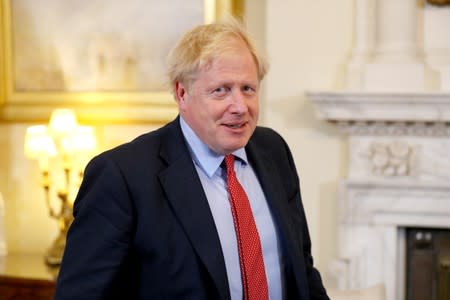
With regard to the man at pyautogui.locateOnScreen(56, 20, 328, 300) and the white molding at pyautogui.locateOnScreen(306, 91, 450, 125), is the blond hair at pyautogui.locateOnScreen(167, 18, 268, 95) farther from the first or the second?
the white molding at pyautogui.locateOnScreen(306, 91, 450, 125)

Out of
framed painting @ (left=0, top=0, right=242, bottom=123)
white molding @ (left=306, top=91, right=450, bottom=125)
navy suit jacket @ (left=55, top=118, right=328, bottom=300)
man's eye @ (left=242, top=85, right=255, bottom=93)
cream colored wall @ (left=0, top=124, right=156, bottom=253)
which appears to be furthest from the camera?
cream colored wall @ (left=0, top=124, right=156, bottom=253)

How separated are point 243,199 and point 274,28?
62.3 inches

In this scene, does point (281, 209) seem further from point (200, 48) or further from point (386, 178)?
point (386, 178)

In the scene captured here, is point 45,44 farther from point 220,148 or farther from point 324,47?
point 220,148

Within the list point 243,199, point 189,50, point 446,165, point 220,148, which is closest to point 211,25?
point 189,50

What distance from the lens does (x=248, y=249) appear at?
1.46 metres

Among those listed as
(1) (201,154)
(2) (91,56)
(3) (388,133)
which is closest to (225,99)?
(1) (201,154)

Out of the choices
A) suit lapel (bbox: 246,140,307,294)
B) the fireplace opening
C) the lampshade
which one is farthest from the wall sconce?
suit lapel (bbox: 246,140,307,294)

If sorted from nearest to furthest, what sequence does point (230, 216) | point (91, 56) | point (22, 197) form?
point (230, 216), point (91, 56), point (22, 197)

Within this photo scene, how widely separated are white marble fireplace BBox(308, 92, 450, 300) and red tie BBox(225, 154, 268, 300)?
1.39 meters

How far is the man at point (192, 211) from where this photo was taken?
135 centimetres

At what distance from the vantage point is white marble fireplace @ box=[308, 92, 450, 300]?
280 cm

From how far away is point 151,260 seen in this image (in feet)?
4.51

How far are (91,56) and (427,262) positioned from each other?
5.89 ft
